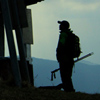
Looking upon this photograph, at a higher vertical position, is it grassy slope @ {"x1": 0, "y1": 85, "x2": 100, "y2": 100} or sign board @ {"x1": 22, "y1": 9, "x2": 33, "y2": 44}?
grassy slope @ {"x1": 0, "y1": 85, "x2": 100, "y2": 100}

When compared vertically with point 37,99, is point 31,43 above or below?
below

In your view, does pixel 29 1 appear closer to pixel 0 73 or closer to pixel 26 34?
pixel 26 34

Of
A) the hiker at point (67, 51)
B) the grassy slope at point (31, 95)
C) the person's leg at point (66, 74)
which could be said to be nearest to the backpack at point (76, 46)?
the hiker at point (67, 51)

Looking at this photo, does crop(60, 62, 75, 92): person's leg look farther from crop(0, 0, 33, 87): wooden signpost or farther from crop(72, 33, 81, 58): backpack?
crop(0, 0, 33, 87): wooden signpost

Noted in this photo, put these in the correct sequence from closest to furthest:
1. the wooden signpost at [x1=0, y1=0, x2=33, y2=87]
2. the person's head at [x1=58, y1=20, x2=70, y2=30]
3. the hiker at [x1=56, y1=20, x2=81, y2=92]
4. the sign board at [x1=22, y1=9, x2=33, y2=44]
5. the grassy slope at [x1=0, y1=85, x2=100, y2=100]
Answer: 1. the grassy slope at [x1=0, y1=85, x2=100, y2=100]
2. the wooden signpost at [x1=0, y1=0, x2=33, y2=87]
3. the hiker at [x1=56, y1=20, x2=81, y2=92]
4. the person's head at [x1=58, y1=20, x2=70, y2=30]
5. the sign board at [x1=22, y1=9, x2=33, y2=44]

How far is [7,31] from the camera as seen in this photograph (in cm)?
941

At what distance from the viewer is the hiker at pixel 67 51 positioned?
969 centimetres

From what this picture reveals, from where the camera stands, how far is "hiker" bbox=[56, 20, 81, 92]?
969cm

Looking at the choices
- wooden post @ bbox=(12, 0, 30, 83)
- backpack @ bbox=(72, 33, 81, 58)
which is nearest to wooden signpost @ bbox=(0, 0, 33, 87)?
wooden post @ bbox=(12, 0, 30, 83)

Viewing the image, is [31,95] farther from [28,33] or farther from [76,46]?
[28,33]

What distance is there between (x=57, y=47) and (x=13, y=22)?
1.20 meters

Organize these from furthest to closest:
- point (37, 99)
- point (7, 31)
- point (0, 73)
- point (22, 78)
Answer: point (0, 73), point (22, 78), point (7, 31), point (37, 99)

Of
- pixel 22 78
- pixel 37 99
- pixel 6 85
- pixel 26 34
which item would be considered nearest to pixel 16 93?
pixel 37 99

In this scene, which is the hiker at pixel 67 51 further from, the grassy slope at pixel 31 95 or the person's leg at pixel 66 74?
the grassy slope at pixel 31 95
